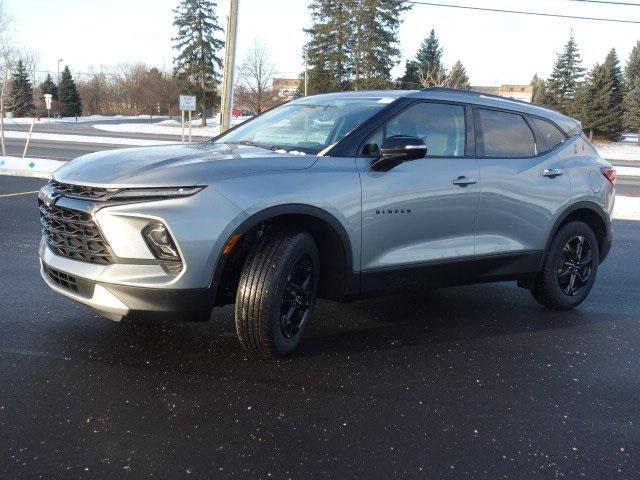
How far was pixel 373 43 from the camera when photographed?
5081 centimetres

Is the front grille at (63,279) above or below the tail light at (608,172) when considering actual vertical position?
below

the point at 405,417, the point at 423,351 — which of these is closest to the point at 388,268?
the point at 423,351

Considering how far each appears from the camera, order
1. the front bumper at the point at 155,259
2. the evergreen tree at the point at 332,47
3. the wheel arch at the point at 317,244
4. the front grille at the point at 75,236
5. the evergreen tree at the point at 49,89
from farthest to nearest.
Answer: the evergreen tree at the point at 49,89, the evergreen tree at the point at 332,47, the wheel arch at the point at 317,244, the front grille at the point at 75,236, the front bumper at the point at 155,259

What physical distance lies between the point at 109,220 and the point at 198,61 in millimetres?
63184

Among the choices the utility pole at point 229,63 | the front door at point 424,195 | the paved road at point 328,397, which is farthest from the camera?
the utility pole at point 229,63

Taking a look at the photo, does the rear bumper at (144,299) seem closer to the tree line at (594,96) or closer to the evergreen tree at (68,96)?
the tree line at (594,96)

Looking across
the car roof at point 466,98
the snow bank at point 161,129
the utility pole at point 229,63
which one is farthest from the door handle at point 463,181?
the snow bank at point 161,129

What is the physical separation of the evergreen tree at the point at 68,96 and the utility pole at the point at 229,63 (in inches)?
2474

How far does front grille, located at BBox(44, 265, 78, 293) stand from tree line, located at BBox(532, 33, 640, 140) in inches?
2120

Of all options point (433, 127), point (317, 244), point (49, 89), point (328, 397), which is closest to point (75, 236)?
point (317, 244)

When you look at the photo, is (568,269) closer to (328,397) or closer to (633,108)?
(328,397)

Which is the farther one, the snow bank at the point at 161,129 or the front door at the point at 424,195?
the snow bank at the point at 161,129

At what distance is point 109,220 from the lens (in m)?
3.22

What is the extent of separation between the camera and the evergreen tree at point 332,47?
170 ft
